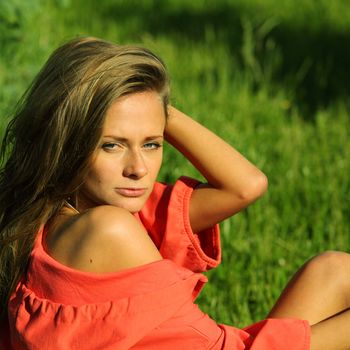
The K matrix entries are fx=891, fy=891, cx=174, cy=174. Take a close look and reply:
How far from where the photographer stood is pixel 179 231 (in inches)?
109

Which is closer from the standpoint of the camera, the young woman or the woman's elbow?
the young woman

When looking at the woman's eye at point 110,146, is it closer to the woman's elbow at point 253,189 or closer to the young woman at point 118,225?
the young woman at point 118,225

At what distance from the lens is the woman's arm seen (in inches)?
112

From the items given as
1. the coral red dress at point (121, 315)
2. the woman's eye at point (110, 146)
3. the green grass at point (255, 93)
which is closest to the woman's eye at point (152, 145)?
the woman's eye at point (110, 146)

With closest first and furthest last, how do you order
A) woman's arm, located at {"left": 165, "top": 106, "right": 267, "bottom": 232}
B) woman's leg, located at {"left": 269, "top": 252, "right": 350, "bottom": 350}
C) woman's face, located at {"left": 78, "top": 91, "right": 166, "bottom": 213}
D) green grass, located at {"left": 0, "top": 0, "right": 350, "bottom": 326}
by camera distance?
woman's face, located at {"left": 78, "top": 91, "right": 166, "bottom": 213}
woman's leg, located at {"left": 269, "top": 252, "right": 350, "bottom": 350}
woman's arm, located at {"left": 165, "top": 106, "right": 267, "bottom": 232}
green grass, located at {"left": 0, "top": 0, "right": 350, "bottom": 326}

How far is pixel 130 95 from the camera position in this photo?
245 cm

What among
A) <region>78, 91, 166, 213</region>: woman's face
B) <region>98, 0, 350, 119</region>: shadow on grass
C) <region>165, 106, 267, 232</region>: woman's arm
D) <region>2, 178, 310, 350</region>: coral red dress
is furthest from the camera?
<region>98, 0, 350, 119</region>: shadow on grass

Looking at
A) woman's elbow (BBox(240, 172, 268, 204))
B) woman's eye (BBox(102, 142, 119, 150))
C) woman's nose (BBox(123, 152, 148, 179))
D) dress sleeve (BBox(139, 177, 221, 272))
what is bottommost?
dress sleeve (BBox(139, 177, 221, 272))

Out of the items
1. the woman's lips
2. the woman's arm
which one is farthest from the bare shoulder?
the woman's arm

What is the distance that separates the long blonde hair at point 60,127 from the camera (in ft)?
7.97

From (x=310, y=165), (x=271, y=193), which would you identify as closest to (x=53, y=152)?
(x=271, y=193)

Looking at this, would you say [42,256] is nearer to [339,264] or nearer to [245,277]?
[339,264]

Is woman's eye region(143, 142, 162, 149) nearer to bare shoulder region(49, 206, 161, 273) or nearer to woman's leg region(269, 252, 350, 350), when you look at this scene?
bare shoulder region(49, 206, 161, 273)

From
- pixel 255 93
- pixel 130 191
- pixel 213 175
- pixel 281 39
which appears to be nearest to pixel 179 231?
pixel 213 175
